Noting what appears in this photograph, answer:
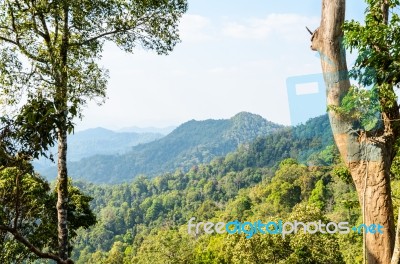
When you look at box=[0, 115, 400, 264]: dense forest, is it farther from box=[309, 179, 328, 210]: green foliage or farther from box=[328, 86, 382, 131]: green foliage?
box=[328, 86, 382, 131]: green foliage

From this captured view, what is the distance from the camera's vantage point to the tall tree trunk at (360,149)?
12.8ft

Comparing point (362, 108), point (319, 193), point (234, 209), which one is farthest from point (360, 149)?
point (234, 209)

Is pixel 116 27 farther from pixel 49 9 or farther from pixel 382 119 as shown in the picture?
pixel 382 119

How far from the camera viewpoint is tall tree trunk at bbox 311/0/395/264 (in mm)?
3895

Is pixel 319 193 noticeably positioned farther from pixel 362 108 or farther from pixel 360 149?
pixel 362 108

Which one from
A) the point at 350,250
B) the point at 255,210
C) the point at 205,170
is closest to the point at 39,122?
the point at 350,250

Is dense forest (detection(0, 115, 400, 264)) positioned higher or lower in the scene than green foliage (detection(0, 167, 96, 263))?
lower

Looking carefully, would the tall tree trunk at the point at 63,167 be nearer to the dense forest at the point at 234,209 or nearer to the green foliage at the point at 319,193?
the dense forest at the point at 234,209

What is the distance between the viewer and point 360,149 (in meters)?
4.03

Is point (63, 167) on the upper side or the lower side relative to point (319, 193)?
upper

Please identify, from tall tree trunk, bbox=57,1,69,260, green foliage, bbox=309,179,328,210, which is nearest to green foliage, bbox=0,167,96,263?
tall tree trunk, bbox=57,1,69,260

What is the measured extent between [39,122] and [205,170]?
11182cm

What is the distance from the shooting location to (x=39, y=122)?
3.26 metres

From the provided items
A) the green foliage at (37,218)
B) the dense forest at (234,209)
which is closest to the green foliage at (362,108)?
the dense forest at (234,209)
